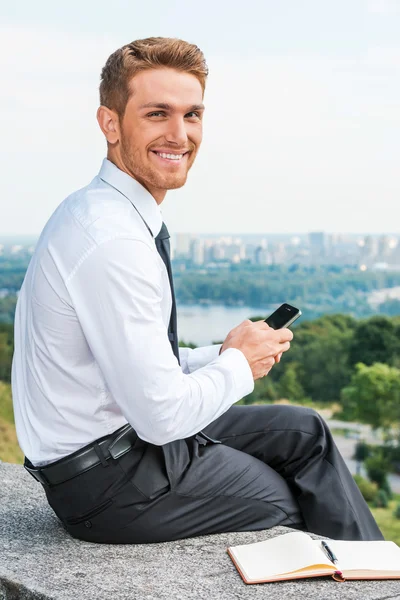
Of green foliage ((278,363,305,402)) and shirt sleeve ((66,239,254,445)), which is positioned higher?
shirt sleeve ((66,239,254,445))

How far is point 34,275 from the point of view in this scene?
5.12 feet

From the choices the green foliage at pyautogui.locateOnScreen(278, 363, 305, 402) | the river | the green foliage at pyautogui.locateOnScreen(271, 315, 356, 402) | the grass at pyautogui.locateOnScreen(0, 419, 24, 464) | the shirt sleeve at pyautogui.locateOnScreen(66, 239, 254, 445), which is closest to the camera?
the shirt sleeve at pyautogui.locateOnScreen(66, 239, 254, 445)

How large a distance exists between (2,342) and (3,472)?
13.2m

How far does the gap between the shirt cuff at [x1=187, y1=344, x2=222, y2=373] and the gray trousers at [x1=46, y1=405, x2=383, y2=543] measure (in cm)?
12

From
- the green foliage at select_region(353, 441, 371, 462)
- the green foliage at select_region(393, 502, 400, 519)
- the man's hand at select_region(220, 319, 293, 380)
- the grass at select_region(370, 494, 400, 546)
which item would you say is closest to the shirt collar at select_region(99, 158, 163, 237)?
the man's hand at select_region(220, 319, 293, 380)

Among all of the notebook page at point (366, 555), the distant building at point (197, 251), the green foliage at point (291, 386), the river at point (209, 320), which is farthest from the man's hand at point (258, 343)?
the green foliage at point (291, 386)

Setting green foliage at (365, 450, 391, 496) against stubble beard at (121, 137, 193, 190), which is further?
green foliage at (365, 450, 391, 496)

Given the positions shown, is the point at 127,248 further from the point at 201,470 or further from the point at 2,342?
the point at 2,342

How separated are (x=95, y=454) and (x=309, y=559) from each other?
42 centimetres

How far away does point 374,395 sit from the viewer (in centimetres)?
2109

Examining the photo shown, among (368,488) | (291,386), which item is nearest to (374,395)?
(368,488)

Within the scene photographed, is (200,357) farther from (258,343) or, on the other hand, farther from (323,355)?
(323,355)

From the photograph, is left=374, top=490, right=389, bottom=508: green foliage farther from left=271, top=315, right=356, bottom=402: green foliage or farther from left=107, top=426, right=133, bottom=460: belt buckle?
left=107, top=426, right=133, bottom=460: belt buckle

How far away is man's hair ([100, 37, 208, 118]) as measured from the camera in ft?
5.17
